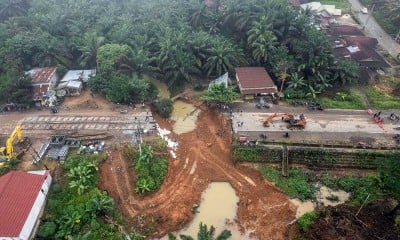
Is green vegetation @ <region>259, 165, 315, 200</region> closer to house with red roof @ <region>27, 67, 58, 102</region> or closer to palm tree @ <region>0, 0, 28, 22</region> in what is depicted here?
house with red roof @ <region>27, 67, 58, 102</region>

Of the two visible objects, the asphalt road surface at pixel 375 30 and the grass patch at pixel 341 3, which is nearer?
the asphalt road surface at pixel 375 30

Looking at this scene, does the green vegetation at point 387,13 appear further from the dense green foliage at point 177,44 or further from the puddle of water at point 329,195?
the puddle of water at point 329,195

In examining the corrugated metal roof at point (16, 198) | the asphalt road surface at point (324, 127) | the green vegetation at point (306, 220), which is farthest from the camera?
the asphalt road surface at point (324, 127)

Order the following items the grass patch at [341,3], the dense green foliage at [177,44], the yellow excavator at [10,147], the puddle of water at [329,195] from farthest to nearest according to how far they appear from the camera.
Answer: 1. the grass patch at [341,3]
2. the dense green foliage at [177,44]
3. the yellow excavator at [10,147]
4. the puddle of water at [329,195]

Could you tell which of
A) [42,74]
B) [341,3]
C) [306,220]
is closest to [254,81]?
[306,220]

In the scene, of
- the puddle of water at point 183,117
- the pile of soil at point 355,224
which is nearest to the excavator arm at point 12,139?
the puddle of water at point 183,117

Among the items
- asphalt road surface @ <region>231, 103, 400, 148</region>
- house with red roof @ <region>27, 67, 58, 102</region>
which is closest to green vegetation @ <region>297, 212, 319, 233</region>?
asphalt road surface @ <region>231, 103, 400, 148</region>

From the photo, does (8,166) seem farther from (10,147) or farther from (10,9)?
(10,9)
